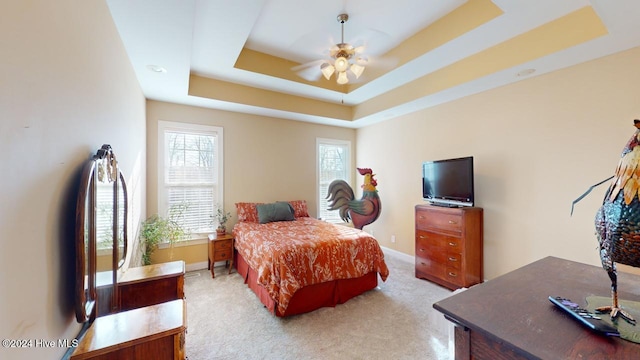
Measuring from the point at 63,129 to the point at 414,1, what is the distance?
287 cm

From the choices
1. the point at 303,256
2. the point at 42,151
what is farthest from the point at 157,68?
the point at 303,256

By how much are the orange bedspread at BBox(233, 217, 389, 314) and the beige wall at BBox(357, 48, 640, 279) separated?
1713 mm

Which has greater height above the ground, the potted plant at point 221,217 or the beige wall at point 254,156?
the beige wall at point 254,156

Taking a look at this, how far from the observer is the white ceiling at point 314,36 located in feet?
6.50

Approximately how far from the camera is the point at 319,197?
5145mm

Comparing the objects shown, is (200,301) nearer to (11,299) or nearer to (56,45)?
(11,299)

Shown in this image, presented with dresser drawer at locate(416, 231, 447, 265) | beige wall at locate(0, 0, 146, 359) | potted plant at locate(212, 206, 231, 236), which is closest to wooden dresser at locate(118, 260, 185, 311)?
beige wall at locate(0, 0, 146, 359)

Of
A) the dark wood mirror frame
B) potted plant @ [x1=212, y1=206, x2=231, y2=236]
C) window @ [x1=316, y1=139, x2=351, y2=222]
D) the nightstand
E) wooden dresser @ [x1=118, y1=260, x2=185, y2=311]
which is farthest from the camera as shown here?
window @ [x1=316, y1=139, x2=351, y2=222]

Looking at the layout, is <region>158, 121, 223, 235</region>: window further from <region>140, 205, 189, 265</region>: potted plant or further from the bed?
the bed

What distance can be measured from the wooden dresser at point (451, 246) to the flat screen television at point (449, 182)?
18 centimetres

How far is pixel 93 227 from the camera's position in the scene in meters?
1.23

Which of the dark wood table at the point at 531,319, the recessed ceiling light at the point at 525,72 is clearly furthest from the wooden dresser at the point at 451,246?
the dark wood table at the point at 531,319

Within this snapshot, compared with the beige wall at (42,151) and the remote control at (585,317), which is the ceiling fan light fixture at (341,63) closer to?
the beige wall at (42,151)

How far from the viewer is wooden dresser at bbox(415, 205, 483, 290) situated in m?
3.09
